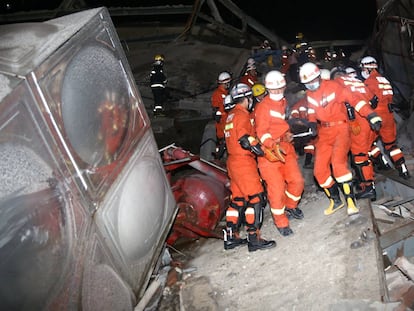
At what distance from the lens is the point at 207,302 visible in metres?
4.03

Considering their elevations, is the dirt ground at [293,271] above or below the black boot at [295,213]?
above

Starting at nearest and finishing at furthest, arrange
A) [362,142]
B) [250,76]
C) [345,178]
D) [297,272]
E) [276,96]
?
1. [297,272]
2. [276,96]
3. [345,178]
4. [362,142]
5. [250,76]

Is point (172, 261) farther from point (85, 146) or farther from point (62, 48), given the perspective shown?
point (62, 48)

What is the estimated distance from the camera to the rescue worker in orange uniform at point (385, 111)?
5758mm

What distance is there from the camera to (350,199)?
4570 millimetres

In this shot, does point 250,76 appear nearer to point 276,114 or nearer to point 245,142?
point 276,114

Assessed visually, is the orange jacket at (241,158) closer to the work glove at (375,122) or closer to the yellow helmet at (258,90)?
the yellow helmet at (258,90)

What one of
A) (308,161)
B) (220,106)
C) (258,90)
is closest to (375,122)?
(258,90)

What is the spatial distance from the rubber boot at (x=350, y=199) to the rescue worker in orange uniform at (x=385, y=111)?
1.69m

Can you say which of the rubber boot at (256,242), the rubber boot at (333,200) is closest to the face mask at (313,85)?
the rubber boot at (333,200)

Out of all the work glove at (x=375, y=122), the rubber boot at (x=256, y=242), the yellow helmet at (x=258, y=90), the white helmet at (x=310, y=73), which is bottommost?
the rubber boot at (x=256, y=242)

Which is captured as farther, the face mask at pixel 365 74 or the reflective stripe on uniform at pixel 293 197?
the face mask at pixel 365 74

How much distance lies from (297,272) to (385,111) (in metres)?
3.16

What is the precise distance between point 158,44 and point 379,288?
14.7 metres
